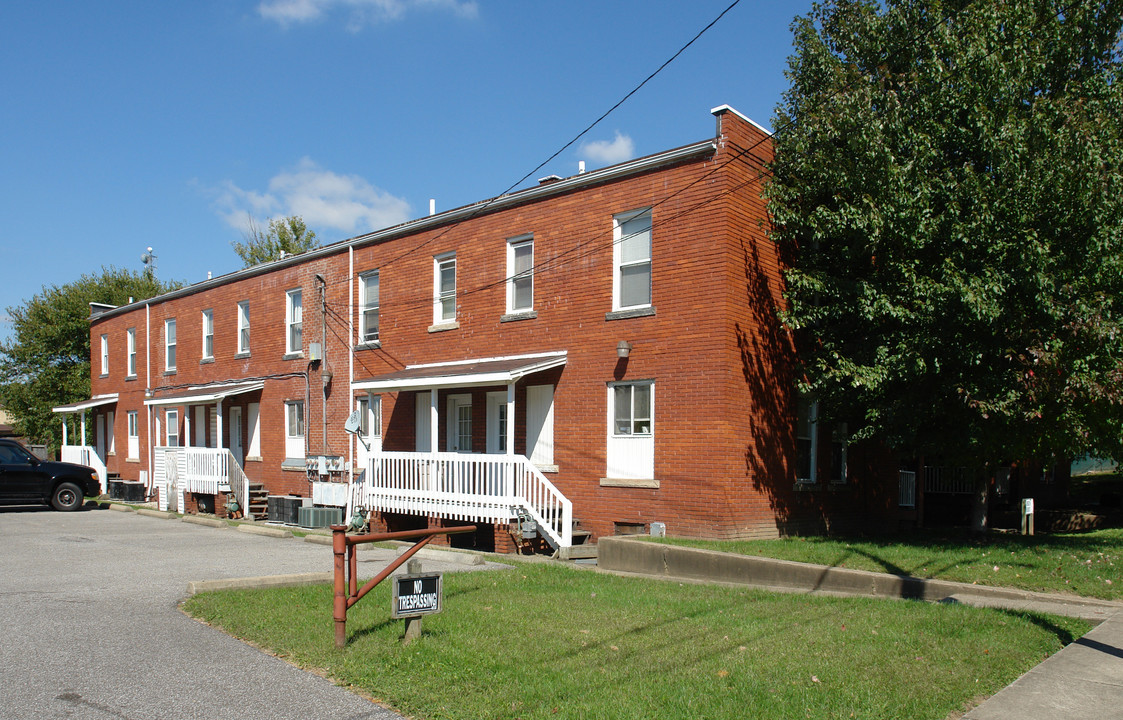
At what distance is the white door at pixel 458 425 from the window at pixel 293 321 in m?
6.43

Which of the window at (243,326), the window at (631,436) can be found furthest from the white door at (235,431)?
the window at (631,436)

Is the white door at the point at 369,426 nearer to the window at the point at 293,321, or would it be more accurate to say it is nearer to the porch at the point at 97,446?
the window at the point at 293,321

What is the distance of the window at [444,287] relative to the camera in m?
19.0

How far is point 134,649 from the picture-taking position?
755 cm

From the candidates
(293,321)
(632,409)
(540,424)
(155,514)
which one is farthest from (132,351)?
(632,409)

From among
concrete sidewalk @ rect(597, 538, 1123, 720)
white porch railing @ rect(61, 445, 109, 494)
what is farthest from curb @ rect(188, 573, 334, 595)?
white porch railing @ rect(61, 445, 109, 494)

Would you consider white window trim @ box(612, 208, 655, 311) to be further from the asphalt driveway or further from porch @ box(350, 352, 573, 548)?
the asphalt driveway

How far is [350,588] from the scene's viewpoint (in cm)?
792

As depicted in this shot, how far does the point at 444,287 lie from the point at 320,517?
577 cm

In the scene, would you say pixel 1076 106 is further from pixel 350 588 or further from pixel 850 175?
pixel 350 588

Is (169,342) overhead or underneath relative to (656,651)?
overhead

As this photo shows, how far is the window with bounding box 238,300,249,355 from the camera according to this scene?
2539cm

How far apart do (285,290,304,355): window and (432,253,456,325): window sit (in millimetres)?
5596

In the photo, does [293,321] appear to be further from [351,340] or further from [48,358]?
[48,358]
